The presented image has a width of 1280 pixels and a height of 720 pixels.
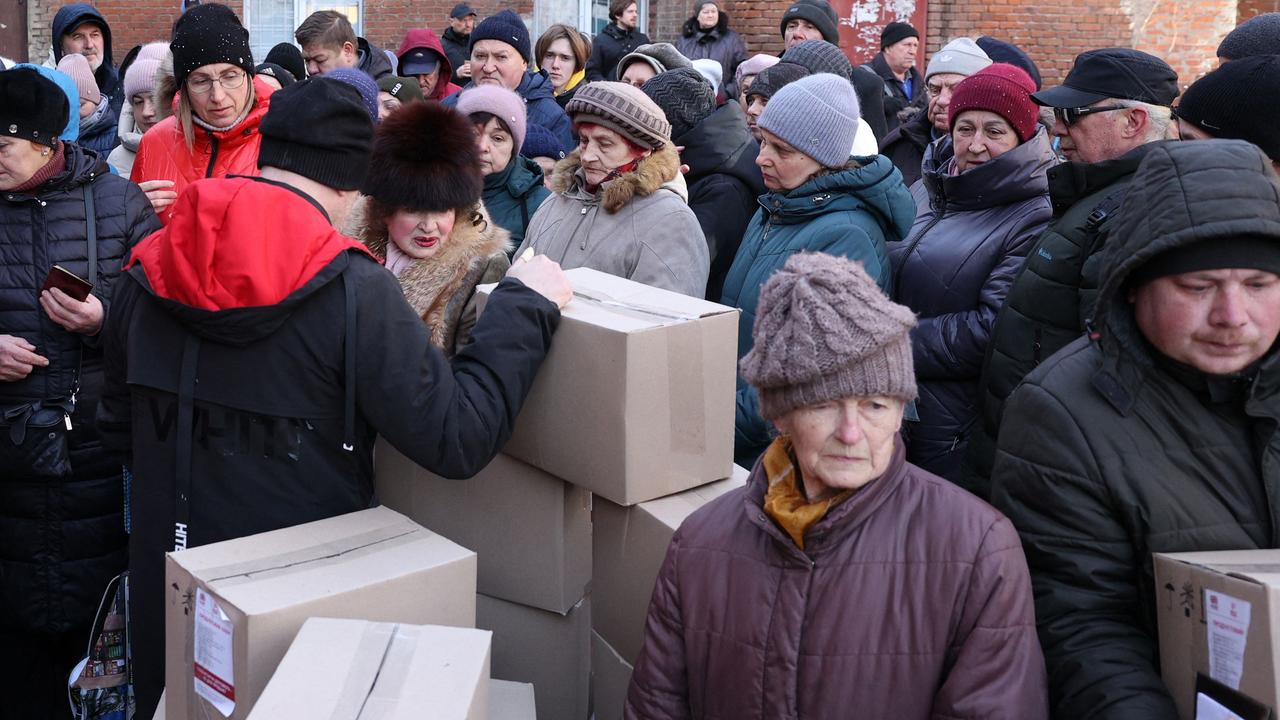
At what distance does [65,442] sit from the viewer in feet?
11.3

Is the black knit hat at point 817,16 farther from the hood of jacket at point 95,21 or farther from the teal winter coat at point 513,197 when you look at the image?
the hood of jacket at point 95,21

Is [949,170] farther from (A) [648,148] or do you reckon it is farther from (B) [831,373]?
(B) [831,373]

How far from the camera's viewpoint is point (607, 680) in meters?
2.76

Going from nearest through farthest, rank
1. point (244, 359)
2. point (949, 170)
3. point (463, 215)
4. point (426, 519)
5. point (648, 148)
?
point (244, 359) < point (426, 519) < point (463, 215) < point (648, 148) < point (949, 170)

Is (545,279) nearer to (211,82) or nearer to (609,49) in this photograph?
(211,82)

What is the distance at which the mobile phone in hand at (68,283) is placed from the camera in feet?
10.7

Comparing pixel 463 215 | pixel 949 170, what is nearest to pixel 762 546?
pixel 463 215

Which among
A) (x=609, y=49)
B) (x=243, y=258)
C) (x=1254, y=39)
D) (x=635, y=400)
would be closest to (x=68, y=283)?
(x=243, y=258)

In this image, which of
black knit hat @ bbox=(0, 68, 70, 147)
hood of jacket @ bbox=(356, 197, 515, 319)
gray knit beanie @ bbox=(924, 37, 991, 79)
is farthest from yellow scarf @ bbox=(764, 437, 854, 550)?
gray knit beanie @ bbox=(924, 37, 991, 79)

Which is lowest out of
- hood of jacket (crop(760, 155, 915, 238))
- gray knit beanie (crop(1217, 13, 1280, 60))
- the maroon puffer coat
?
the maroon puffer coat

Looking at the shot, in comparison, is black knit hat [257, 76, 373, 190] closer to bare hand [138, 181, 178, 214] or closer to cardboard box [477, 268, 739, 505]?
cardboard box [477, 268, 739, 505]

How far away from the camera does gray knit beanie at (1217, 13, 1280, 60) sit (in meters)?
4.65

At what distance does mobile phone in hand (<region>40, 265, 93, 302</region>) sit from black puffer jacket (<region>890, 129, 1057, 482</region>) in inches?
93.8

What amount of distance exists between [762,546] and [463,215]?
5.80 ft
